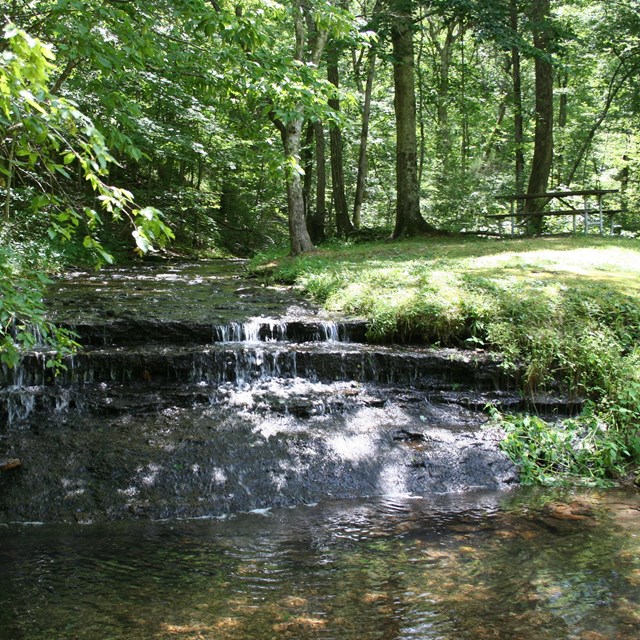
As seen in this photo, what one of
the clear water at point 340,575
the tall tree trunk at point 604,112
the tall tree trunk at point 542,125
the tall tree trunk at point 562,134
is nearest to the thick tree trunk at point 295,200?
the tall tree trunk at point 542,125

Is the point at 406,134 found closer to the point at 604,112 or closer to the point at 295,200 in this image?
the point at 295,200

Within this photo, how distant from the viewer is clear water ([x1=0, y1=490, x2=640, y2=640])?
311 centimetres

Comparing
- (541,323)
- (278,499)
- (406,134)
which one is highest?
(406,134)

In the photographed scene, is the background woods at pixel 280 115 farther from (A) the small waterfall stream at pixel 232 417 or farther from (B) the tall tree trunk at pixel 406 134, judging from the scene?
(A) the small waterfall stream at pixel 232 417

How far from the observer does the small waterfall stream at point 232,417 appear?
5.20 metres

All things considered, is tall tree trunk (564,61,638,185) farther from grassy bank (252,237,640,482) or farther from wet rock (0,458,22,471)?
wet rock (0,458,22,471)

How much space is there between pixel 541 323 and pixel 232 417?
385 centimetres

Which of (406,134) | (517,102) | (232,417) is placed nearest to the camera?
(232,417)

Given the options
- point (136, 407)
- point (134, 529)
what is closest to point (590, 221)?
point (136, 407)

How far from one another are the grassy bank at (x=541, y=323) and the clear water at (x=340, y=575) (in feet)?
3.70

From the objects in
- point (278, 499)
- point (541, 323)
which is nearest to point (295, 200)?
point (541, 323)

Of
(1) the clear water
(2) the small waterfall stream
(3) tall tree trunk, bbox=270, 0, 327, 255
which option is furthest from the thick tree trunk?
(1) the clear water

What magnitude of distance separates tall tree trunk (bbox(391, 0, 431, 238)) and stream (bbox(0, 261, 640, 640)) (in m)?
8.44

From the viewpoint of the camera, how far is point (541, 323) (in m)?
7.27
